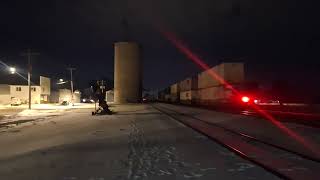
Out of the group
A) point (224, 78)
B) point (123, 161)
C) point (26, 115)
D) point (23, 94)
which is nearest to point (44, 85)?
point (23, 94)

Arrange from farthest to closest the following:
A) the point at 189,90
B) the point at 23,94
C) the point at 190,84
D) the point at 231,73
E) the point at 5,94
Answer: the point at 23,94 < the point at 5,94 < the point at 189,90 < the point at 190,84 < the point at 231,73

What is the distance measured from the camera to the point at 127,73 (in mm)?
121688

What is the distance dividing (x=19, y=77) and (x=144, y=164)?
118895 millimetres

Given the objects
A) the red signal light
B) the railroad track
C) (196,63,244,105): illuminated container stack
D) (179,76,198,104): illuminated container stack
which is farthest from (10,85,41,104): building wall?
the railroad track

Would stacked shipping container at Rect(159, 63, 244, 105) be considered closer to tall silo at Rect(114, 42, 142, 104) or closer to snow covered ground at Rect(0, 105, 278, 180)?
tall silo at Rect(114, 42, 142, 104)

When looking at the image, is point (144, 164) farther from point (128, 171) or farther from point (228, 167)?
point (228, 167)

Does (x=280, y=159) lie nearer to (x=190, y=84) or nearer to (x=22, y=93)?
(x=190, y=84)

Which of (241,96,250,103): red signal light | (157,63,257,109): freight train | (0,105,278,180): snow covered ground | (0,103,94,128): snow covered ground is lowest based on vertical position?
(0,105,278,180): snow covered ground

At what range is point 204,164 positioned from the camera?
11992 millimetres

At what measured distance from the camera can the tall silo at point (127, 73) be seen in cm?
12069

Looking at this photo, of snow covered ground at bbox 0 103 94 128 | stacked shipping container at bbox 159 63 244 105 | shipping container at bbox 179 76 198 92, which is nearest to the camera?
snow covered ground at bbox 0 103 94 128

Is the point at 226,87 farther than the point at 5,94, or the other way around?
the point at 5,94

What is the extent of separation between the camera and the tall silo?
121 metres

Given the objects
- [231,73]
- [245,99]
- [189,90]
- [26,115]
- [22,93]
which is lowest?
[26,115]
